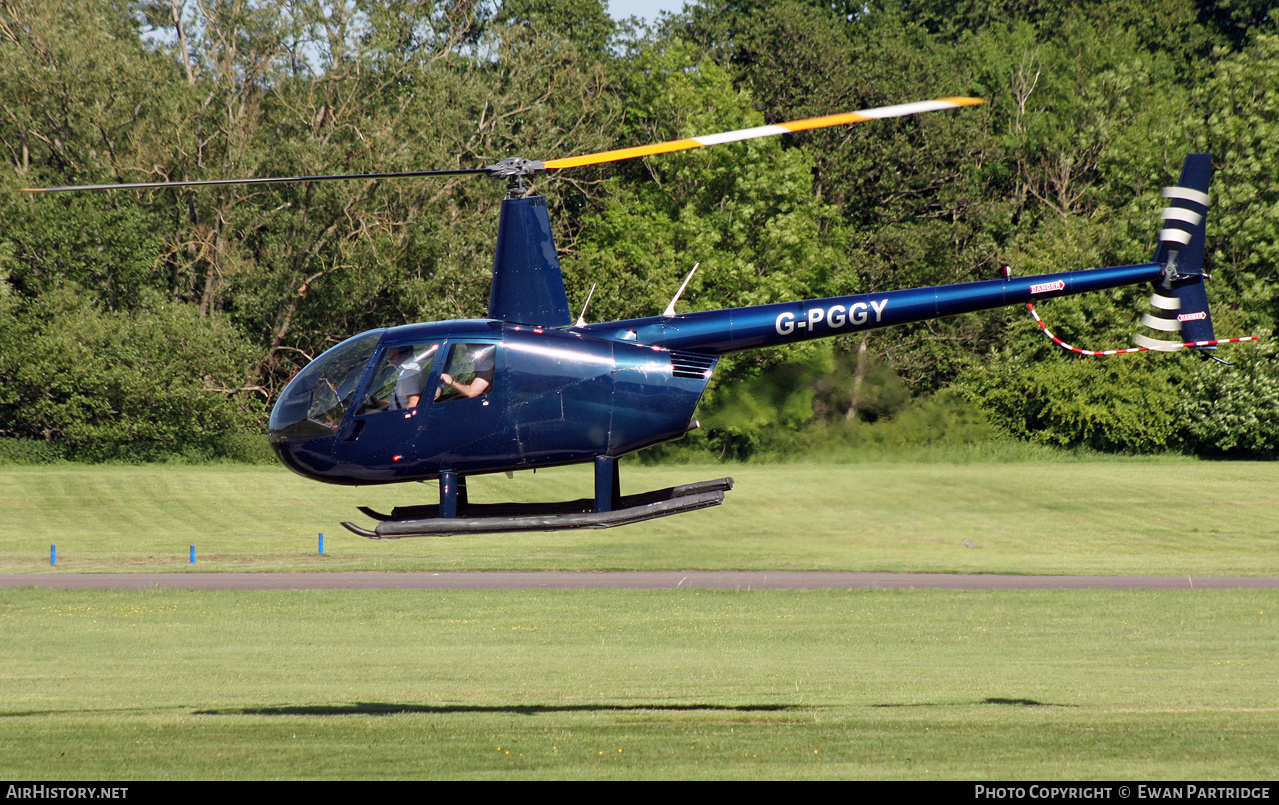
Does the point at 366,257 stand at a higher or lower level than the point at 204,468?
higher

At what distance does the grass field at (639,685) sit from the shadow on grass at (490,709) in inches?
3.1

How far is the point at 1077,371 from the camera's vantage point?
4741 cm

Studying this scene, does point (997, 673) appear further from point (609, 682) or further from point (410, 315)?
point (410, 315)

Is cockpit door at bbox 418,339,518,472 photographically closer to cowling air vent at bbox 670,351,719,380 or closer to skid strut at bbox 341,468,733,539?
skid strut at bbox 341,468,733,539

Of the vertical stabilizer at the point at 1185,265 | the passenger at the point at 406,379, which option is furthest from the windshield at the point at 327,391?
the vertical stabilizer at the point at 1185,265

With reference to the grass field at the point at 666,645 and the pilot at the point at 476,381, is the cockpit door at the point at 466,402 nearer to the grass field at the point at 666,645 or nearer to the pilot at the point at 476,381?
the pilot at the point at 476,381

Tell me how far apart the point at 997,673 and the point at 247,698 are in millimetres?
11050

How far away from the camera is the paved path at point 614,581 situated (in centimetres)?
2928

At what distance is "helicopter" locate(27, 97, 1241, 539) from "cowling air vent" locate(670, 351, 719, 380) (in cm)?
1

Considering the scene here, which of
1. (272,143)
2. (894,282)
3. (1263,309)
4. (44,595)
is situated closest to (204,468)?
(272,143)

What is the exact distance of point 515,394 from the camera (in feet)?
40.1

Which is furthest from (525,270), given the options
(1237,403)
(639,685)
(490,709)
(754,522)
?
(1237,403)

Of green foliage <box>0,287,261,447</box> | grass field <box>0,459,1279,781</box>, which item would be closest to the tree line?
green foliage <box>0,287,261,447</box>

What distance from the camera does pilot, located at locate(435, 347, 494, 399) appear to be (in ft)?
40.0
